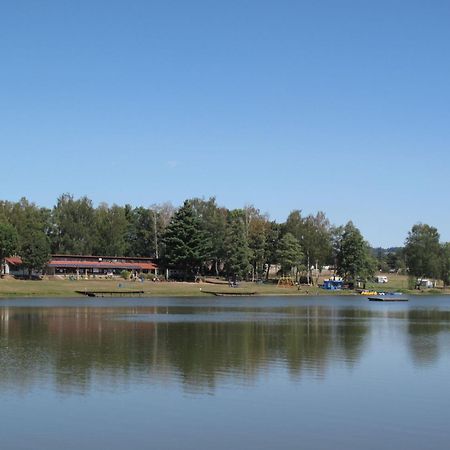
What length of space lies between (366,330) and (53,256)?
309ft

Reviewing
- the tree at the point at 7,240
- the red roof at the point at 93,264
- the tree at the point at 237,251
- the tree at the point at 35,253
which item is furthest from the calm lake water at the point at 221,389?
the tree at the point at 237,251

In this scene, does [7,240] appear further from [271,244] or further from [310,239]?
[310,239]

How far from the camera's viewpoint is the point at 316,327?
6097 centimetres

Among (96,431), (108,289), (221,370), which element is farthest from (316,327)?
(108,289)

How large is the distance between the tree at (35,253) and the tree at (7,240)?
2.02 meters

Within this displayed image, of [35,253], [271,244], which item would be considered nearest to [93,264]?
[35,253]

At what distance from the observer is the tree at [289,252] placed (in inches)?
5960

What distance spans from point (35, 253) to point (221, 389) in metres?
106

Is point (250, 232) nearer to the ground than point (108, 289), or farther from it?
farther from it

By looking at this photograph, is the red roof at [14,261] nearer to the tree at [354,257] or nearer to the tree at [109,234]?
the tree at [109,234]

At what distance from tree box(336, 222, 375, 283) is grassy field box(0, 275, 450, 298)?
5.03 m

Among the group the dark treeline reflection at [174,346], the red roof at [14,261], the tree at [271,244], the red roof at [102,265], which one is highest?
the tree at [271,244]

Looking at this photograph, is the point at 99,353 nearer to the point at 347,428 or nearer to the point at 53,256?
the point at 347,428

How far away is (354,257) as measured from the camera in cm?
15525
